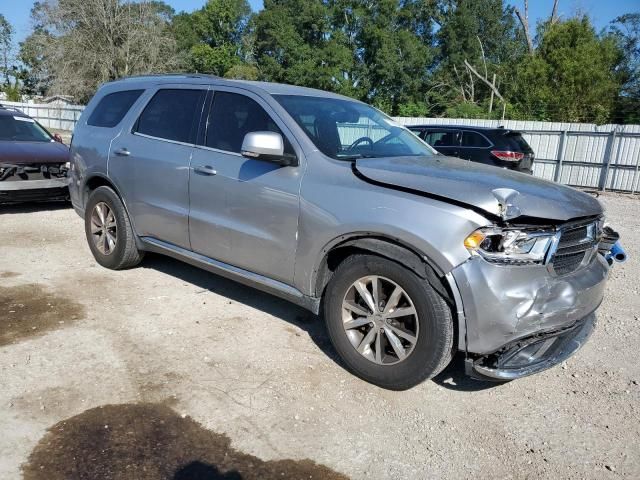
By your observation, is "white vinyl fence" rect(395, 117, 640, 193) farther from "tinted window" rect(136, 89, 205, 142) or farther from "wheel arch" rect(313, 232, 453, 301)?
"wheel arch" rect(313, 232, 453, 301)

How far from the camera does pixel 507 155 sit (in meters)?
11.0

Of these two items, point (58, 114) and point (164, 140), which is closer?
point (164, 140)

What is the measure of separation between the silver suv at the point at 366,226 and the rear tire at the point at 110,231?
7.1 inches

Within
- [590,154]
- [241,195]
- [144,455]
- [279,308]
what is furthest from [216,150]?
[590,154]

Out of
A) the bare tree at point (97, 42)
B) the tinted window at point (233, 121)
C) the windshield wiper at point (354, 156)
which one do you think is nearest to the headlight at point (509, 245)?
the windshield wiper at point (354, 156)

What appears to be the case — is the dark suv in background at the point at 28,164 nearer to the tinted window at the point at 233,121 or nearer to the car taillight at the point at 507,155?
the tinted window at the point at 233,121

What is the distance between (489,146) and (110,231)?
8.26 m

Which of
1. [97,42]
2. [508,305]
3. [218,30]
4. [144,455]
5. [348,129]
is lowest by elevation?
[144,455]

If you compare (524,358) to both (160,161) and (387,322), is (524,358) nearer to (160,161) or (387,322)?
(387,322)

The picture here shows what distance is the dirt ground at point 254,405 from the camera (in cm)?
274

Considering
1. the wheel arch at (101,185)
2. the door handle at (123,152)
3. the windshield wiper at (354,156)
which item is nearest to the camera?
the windshield wiper at (354,156)

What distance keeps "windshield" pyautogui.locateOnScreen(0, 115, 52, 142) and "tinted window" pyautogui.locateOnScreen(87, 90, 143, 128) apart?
3.76 metres

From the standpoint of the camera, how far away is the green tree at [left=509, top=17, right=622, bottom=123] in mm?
25766

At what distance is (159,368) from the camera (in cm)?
362
